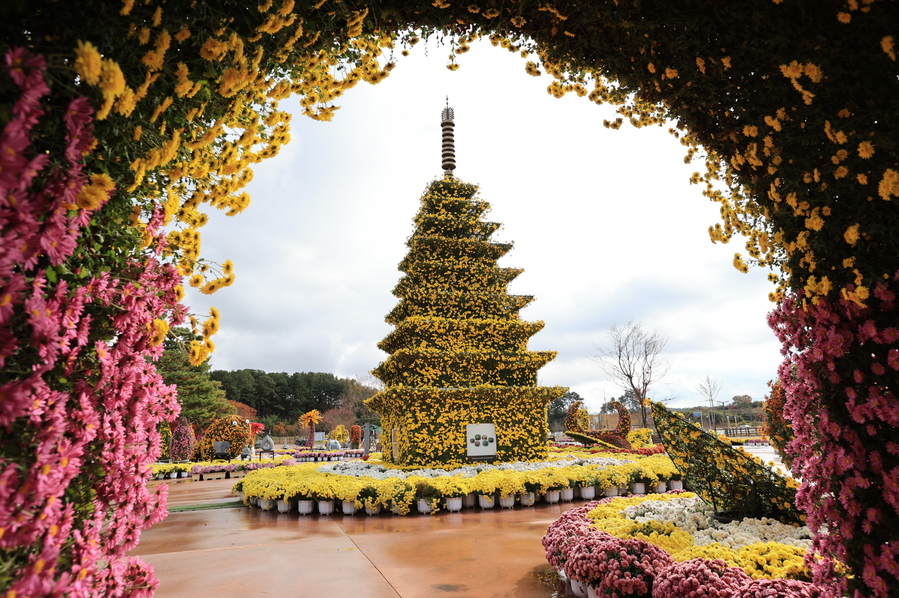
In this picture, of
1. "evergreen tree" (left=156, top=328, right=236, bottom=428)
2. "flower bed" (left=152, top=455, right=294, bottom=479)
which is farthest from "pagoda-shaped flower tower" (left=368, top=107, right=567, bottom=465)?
"evergreen tree" (left=156, top=328, right=236, bottom=428)

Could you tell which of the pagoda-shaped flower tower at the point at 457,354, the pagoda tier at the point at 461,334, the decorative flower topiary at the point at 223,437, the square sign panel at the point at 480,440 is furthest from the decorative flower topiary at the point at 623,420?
the decorative flower topiary at the point at 223,437

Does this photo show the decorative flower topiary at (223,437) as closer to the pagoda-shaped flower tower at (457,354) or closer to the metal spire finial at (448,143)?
the pagoda-shaped flower tower at (457,354)

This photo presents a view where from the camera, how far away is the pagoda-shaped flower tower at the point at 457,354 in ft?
46.2

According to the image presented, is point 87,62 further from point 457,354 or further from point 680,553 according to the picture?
point 457,354

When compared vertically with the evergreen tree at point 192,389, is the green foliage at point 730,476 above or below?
below

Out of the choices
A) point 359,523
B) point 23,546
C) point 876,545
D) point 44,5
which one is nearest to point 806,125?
point 876,545

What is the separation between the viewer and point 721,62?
8.90 feet

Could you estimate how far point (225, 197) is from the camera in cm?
276

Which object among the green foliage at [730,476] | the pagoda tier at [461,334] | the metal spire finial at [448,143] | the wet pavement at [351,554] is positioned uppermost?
the metal spire finial at [448,143]

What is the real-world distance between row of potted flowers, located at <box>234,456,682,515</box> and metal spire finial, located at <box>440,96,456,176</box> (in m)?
12.0

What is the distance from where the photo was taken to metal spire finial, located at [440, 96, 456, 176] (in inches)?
767

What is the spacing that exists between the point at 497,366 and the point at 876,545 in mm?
12872

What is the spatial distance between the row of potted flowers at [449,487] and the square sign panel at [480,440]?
2800 millimetres

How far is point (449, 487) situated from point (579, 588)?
555cm
